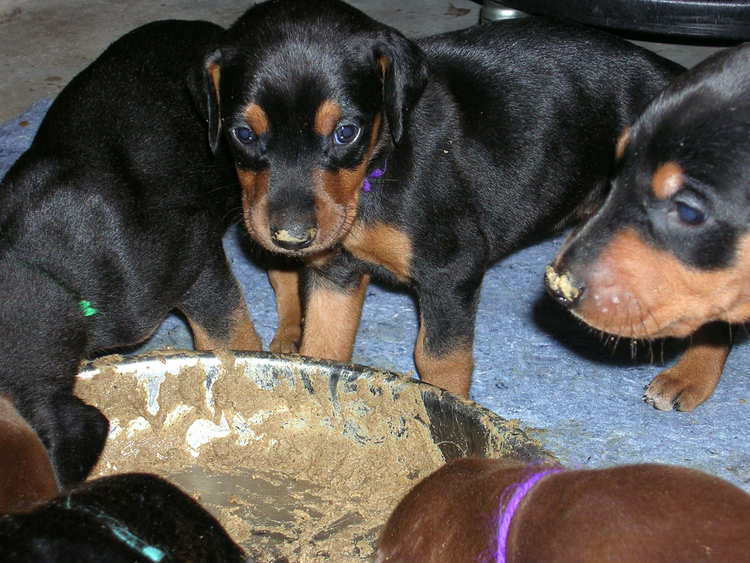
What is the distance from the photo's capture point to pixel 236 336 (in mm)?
4160

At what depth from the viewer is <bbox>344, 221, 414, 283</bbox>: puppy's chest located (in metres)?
3.71

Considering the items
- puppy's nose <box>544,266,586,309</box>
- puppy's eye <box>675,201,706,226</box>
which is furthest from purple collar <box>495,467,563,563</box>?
puppy's eye <box>675,201,706,226</box>

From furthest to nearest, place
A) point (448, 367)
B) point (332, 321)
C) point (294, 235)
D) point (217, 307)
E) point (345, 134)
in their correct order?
point (332, 321), point (217, 307), point (448, 367), point (345, 134), point (294, 235)

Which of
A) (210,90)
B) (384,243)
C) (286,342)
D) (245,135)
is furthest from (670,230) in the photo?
(286,342)

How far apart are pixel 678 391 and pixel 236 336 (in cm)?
175

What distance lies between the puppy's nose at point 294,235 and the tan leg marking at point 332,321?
0.86m

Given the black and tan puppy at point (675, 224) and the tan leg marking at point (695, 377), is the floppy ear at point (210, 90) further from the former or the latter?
the tan leg marking at point (695, 377)

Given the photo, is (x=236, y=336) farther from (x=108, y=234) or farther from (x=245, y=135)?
(x=245, y=135)

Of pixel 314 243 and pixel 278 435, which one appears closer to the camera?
pixel 314 243

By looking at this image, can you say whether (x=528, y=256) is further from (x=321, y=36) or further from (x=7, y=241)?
(x=7, y=241)

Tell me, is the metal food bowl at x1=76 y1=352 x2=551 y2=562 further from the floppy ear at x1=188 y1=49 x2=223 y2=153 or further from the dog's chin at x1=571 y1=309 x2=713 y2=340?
the floppy ear at x1=188 y1=49 x2=223 y2=153

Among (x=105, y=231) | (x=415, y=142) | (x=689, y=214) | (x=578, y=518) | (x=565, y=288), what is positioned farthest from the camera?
(x=415, y=142)

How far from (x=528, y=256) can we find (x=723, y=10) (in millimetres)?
1588

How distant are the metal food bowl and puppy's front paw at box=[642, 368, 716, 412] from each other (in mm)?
995
